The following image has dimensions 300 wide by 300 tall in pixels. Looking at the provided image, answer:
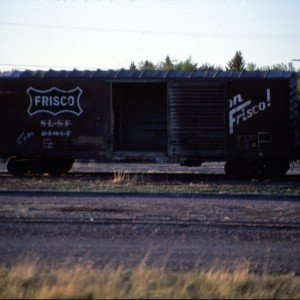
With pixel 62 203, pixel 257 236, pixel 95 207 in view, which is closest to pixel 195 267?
pixel 257 236

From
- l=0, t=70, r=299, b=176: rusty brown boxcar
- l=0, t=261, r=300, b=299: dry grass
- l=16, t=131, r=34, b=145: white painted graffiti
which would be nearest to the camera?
l=0, t=261, r=300, b=299: dry grass

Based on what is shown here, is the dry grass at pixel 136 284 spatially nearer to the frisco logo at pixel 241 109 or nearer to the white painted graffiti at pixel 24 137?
the frisco logo at pixel 241 109

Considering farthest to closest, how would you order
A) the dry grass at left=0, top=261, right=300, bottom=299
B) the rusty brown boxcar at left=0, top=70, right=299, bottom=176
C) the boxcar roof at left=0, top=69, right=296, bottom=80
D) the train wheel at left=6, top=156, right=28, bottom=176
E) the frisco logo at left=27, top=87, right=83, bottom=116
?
the train wheel at left=6, top=156, right=28, bottom=176 → the frisco logo at left=27, top=87, right=83, bottom=116 → the boxcar roof at left=0, top=69, right=296, bottom=80 → the rusty brown boxcar at left=0, top=70, right=299, bottom=176 → the dry grass at left=0, top=261, right=300, bottom=299

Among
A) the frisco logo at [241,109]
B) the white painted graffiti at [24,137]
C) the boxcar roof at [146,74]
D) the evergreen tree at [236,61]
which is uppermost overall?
the evergreen tree at [236,61]

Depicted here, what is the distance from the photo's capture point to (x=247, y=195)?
1312 centimetres

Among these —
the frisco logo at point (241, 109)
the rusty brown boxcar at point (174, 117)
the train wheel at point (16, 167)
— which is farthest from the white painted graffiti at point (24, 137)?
the frisco logo at point (241, 109)

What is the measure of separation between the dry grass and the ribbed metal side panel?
10284 millimetres

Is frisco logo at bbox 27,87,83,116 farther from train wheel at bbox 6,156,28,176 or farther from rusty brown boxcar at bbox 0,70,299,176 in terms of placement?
train wheel at bbox 6,156,28,176

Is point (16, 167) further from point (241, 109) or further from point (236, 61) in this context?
point (236, 61)

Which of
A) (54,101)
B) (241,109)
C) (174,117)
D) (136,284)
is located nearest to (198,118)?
(174,117)

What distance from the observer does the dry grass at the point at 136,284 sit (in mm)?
5926

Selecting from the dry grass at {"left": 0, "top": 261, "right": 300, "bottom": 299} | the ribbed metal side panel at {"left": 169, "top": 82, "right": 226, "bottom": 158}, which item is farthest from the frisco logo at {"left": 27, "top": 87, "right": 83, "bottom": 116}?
the dry grass at {"left": 0, "top": 261, "right": 300, "bottom": 299}

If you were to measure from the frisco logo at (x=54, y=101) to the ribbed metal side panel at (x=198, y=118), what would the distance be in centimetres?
307

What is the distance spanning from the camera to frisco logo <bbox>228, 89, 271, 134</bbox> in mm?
17203
